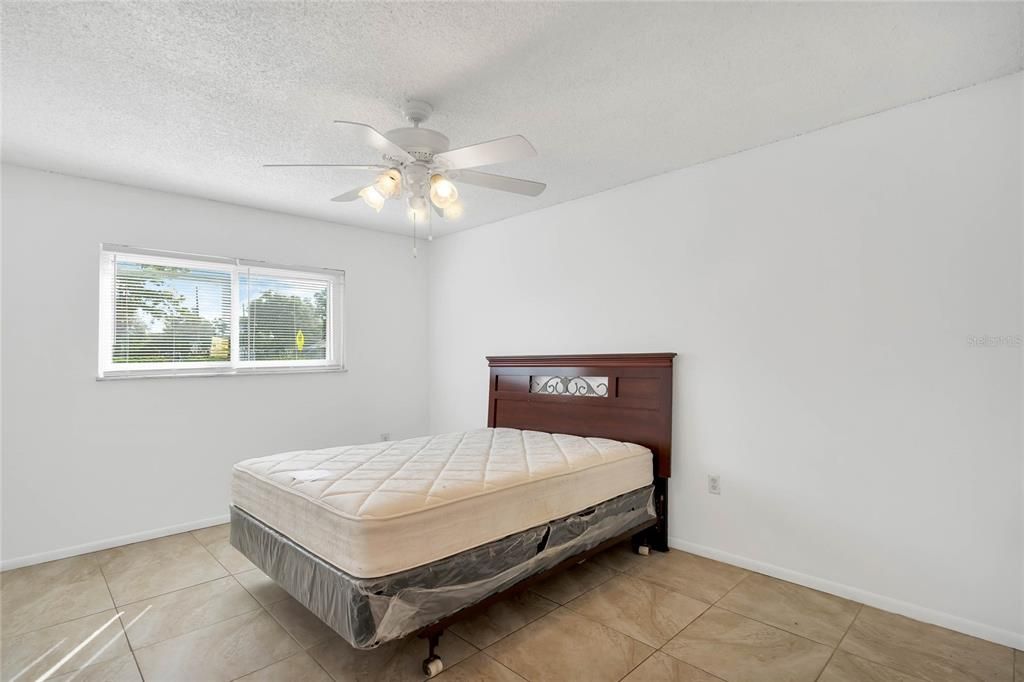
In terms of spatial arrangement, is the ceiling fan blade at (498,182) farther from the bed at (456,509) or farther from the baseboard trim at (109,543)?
the baseboard trim at (109,543)

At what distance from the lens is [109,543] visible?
127 inches

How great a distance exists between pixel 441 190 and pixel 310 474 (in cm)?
140

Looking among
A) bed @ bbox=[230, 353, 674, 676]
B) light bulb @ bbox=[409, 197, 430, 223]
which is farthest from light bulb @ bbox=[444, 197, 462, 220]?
bed @ bbox=[230, 353, 674, 676]

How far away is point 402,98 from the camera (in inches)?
88.5

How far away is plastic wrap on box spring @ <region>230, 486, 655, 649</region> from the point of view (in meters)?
1.77

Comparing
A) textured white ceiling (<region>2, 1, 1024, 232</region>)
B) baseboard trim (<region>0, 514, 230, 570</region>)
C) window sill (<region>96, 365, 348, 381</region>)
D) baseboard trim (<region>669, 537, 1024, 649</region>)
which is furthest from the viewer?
window sill (<region>96, 365, 348, 381</region>)

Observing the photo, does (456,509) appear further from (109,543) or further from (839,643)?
(109,543)

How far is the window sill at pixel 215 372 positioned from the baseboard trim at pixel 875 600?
311cm

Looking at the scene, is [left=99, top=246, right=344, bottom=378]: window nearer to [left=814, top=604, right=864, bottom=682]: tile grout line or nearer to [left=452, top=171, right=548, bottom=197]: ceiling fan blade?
[left=452, top=171, right=548, bottom=197]: ceiling fan blade

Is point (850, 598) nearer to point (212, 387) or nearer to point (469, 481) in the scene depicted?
point (469, 481)

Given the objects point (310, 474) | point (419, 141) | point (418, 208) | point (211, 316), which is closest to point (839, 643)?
point (310, 474)

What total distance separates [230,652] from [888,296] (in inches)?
130

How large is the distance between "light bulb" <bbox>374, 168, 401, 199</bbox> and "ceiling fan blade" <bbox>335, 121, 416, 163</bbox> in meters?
0.07

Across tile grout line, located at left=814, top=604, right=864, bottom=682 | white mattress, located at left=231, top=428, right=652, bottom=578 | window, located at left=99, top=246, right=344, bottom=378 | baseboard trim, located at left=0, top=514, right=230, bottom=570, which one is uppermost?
window, located at left=99, top=246, right=344, bottom=378
